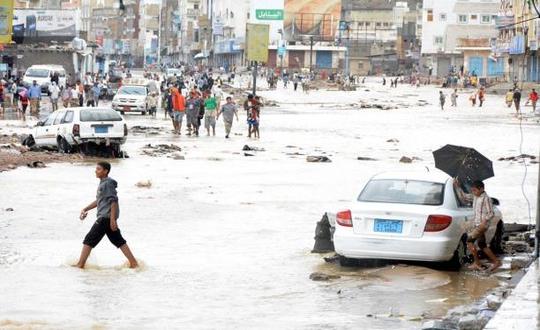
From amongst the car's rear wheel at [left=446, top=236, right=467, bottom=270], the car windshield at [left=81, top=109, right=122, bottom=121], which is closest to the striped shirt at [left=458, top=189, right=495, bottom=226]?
the car's rear wheel at [left=446, top=236, right=467, bottom=270]

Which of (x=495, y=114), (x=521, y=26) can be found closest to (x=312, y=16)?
(x=521, y=26)

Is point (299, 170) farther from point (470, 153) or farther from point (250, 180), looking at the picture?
point (470, 153)

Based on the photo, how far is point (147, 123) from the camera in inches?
1949

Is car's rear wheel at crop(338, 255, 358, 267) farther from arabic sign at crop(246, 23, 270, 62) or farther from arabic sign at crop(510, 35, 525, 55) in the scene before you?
arabic sign at crop(510, 35, 525, 55)

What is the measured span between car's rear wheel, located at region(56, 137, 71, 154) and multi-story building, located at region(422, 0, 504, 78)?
3994 inches

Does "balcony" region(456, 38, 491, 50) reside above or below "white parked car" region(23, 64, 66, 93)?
above

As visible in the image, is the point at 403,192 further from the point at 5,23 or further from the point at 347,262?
the point at 5,23

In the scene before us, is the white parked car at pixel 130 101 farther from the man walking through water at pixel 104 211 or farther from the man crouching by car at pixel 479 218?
the man crouching by car at pixel 479 218

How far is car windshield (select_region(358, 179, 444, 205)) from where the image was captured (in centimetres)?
1479

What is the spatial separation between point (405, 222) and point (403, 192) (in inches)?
25.3

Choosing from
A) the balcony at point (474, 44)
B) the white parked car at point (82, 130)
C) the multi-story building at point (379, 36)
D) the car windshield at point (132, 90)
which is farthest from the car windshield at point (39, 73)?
the multi-story building at point (379, 36)

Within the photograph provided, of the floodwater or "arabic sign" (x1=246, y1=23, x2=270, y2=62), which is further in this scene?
"arabic sign" (x1=246, y1=23, x2=270, y2=62)

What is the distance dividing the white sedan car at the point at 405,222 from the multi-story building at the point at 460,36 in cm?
11682

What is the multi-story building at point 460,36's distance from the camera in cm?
14012
